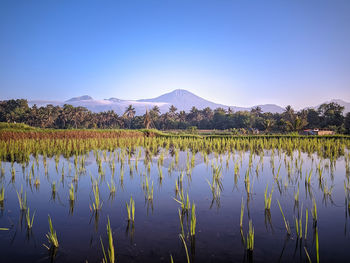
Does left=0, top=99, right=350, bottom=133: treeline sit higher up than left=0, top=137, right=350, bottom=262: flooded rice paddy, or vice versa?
left=0, top=99, right=350, bottom=133: treeline

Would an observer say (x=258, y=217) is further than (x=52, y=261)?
Yes

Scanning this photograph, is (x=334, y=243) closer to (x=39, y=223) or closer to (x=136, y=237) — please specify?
(x=136, y=237)

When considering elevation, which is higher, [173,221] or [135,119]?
[135,119]

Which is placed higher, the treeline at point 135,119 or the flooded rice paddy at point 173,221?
the treeline at point 135,119

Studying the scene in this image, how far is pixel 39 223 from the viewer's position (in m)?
4.08

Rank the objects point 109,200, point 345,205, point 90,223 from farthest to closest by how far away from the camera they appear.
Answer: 1. point 109,200
2. point 345,205
3. point 90,223

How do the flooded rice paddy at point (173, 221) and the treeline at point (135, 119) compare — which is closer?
the flooded rice paddy at point (173, 221)

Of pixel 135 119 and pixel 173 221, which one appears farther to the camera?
pixel 135 119

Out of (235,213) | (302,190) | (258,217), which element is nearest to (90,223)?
(235,213)

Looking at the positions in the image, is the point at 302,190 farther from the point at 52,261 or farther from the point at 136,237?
the point at 52,261

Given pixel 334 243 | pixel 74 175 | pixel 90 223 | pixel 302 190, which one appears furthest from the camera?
pixel 74 175

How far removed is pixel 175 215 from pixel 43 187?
404cm

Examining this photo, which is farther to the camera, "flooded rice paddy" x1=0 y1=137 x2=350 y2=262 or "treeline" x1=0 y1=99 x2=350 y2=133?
"treeline" x1=0 y1=99 x2=350 y2=133

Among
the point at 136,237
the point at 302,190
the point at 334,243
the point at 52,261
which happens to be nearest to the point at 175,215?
the point at 136,237
